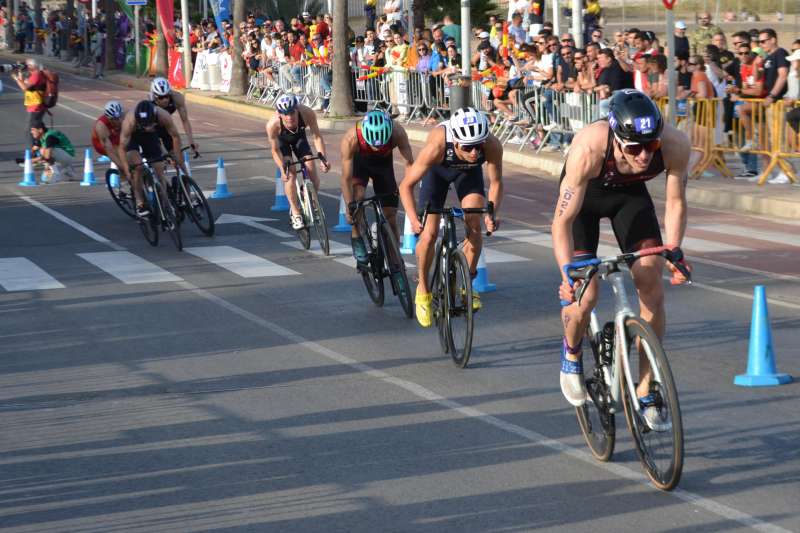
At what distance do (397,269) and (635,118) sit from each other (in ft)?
18.0

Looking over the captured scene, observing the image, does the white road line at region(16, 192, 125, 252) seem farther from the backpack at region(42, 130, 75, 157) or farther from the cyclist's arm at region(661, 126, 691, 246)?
the cyclist's arm at region(661, 126, 691, 246)

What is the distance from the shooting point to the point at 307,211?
16172 mm

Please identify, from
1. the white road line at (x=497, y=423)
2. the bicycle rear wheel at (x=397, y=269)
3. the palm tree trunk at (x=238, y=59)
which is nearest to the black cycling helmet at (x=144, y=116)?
the white road line at (x=497, y=423)

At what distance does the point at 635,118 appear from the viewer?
6746 mm

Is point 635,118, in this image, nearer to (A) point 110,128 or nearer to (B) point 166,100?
(B) point 166,100

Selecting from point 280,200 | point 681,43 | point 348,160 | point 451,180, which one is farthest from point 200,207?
point 681,43

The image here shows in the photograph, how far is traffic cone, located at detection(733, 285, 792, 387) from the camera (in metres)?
9.15

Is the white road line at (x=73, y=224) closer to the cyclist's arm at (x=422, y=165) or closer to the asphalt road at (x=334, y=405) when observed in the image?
the asphalt road at (x=334, y=405)

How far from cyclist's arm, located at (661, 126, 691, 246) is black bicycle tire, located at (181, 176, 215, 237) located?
1053 cm

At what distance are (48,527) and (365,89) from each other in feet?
96.9

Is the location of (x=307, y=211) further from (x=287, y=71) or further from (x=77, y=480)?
(x=287, y=71)

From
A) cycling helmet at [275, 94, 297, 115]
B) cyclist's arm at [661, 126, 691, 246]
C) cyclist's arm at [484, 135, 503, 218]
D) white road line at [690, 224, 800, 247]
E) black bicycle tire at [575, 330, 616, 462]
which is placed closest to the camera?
cyclist's arm at [661, 126, 691, 246]

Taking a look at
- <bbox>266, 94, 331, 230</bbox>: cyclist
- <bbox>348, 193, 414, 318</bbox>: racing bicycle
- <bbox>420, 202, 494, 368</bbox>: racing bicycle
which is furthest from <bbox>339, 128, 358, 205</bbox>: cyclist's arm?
<bbox>266, 94, 331, 230</bbox>: cyclist

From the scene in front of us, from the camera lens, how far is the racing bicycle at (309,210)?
52.2ft
